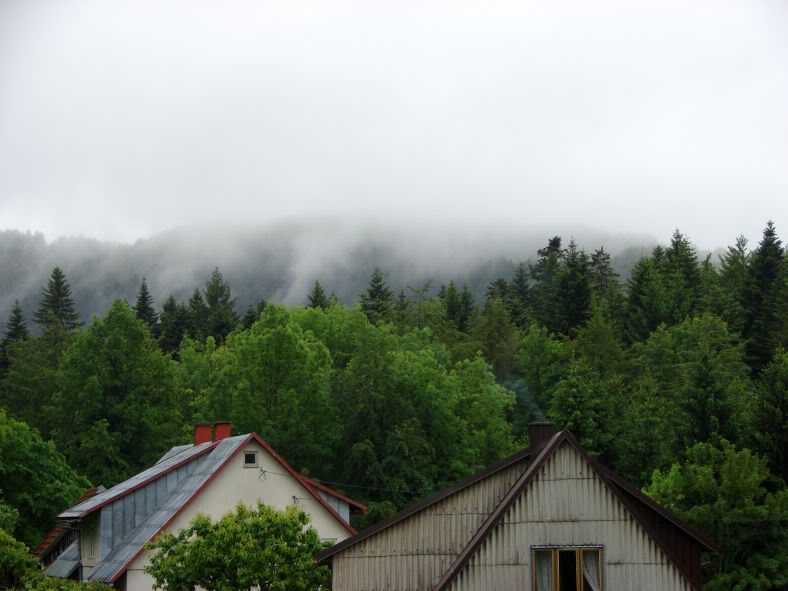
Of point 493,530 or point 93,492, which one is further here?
point 93,492

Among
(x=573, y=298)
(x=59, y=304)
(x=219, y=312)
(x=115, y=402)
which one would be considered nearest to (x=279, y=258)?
(x=59, y=304)

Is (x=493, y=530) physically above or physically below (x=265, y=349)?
below

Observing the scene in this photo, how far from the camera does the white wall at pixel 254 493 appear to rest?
37.6 metres

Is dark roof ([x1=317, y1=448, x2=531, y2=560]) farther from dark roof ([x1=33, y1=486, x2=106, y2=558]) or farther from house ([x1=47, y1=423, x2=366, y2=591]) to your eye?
dark roof ([x1=33, y1=486, x2=106, y2=558])

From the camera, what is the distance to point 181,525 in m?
36.8

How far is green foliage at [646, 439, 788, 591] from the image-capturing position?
39344mm

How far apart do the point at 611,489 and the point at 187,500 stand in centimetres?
1728

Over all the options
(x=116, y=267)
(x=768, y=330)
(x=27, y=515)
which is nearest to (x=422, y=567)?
(x=27, y=515)

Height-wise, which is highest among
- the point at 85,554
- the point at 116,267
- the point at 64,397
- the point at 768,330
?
the point at 116,267

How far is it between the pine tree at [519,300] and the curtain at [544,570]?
79.1 meters

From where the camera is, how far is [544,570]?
82.4 ft

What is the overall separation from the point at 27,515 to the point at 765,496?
35207 mm

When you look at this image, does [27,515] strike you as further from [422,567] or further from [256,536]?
[422,567]

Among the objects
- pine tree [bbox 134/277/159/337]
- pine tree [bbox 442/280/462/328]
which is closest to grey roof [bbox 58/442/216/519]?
pine tree [bbox 442/280/462/328]
